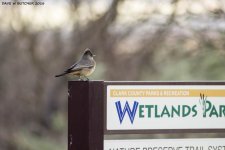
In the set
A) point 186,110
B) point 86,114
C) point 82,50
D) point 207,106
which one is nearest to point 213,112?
point 207,106

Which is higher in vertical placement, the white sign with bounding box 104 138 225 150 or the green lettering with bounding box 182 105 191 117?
the green lettering with bounding box 182 105 191 117

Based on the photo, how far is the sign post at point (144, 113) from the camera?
24.2 ft

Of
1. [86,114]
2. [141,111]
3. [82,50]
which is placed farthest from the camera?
[82,50]

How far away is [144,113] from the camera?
7.57 meters

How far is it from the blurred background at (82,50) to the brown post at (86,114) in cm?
556

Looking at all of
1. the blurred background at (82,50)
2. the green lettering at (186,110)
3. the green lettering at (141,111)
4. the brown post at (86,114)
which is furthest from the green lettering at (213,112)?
the blurred background at (82,50)

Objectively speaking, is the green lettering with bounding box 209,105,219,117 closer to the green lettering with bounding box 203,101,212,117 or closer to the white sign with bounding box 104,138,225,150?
the green lettering with bounding box 203,101,212,117

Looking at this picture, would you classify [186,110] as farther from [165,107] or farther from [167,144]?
[167,144]

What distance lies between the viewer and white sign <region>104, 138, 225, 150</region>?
7.50 m

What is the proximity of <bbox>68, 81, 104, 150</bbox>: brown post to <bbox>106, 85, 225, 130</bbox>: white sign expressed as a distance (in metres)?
0.10

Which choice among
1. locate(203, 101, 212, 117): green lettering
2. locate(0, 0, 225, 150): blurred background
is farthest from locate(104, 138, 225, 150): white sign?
locate(0, 0, 225, 150): blurred background

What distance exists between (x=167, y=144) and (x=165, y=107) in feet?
0.95

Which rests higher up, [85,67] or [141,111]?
[85,67]

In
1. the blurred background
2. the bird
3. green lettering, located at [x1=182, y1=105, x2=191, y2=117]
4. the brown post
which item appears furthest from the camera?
the blurred background
